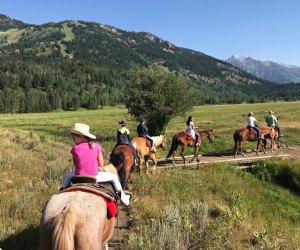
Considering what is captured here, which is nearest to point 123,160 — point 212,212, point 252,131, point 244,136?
point 212,212

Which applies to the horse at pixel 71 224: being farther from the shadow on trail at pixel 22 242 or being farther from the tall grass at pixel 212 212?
the shadow on trail at pixel 22 242

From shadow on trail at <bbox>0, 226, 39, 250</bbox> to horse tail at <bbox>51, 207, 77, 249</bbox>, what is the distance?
3276 mm

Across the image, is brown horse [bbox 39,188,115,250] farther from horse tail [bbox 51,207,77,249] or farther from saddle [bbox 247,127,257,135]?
saddle [bbox 247,127,257,135]

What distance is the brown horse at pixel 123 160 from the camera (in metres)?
12.9

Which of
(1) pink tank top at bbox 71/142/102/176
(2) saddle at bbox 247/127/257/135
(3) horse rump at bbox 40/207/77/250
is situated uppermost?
(1) pink tank top at bbox 71/142/102/176

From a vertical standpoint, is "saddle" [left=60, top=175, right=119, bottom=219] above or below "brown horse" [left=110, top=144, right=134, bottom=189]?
above

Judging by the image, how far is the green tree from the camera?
117 ft

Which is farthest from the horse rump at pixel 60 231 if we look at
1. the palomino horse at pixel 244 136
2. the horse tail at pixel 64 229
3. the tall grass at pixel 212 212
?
the palomino horse at pixel 244 136

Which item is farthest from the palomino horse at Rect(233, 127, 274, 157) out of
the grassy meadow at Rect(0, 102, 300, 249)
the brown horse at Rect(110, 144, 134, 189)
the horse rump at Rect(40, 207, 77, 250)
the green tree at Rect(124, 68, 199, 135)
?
the horse rump at Rect(40, 207, 77, 250)

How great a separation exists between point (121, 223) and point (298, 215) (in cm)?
924

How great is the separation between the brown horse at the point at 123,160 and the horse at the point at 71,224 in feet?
21.3

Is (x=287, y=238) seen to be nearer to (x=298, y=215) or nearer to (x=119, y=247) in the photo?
(x=119, y=247)

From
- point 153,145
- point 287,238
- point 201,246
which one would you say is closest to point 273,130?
point 153,145

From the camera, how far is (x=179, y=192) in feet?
44.4
